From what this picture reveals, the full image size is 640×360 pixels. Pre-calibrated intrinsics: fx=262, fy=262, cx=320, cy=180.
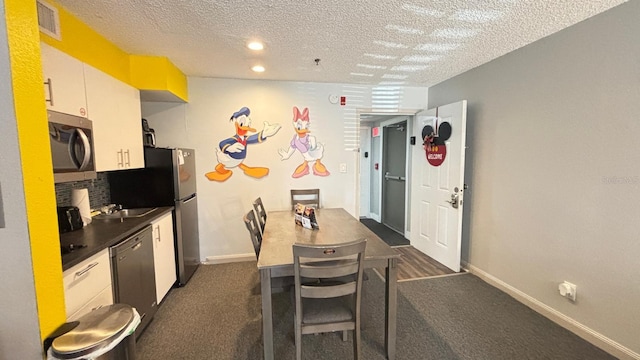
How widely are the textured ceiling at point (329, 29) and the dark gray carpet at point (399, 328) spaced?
93.3 inches

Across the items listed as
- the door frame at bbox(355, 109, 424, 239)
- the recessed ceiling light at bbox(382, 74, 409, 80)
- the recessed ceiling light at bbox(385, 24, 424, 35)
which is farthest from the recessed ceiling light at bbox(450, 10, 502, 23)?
the door frame at bbox(355, 109, 424, 239)

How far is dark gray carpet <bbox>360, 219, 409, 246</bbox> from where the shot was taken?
418 cm

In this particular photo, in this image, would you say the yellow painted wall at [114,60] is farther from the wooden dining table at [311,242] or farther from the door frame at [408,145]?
the door frame at [408,145]

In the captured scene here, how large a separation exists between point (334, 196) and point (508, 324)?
7.49ft

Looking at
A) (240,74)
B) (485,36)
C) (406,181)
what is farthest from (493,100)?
(240,74)

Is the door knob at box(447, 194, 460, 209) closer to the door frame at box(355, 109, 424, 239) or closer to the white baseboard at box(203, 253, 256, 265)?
the door frame at box(355, 109, 424, 239)

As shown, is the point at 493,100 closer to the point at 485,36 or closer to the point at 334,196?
the point at 485,36

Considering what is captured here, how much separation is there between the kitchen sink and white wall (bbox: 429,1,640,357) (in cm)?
353

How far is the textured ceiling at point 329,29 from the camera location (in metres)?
1.75

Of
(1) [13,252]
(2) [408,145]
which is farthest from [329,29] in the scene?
(2) [408,145]

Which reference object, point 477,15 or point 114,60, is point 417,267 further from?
point 114,60

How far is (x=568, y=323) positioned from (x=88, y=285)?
340 centimetres

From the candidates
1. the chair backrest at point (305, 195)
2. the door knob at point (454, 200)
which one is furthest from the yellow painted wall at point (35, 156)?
the door knob at point (454, 200)

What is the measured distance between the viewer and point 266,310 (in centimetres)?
161
